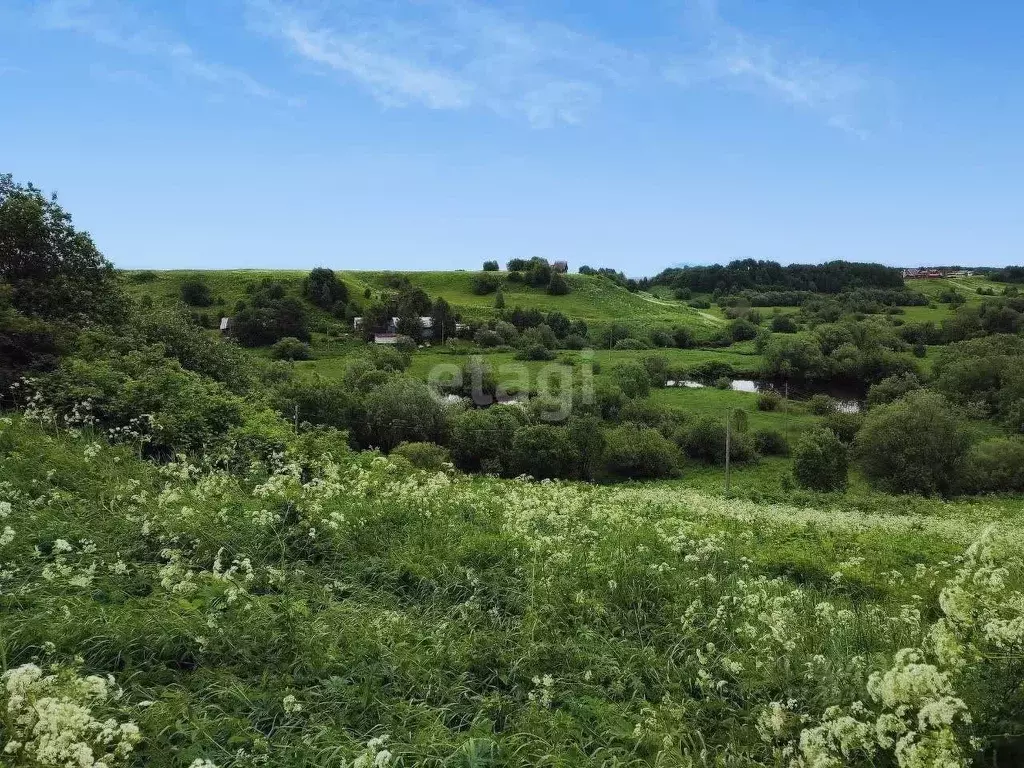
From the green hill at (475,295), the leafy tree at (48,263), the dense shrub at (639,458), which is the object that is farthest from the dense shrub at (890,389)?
the leafy tree at (48,263)

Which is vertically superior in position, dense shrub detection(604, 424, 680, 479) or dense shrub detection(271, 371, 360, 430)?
dense shrub detection(271, 371, 360, 430)

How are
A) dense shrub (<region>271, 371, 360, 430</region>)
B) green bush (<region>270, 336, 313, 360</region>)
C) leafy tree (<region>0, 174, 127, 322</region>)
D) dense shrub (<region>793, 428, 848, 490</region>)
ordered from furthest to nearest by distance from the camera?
green bush (<region>270, 336, 313, 360</region>) → dense shrub (<region>271, 371, 360, 430</region>) → dense shrub (<region>793, 428, 848, 490</region>) → leafy tree (<region>0, 174, 127, 322</region>)

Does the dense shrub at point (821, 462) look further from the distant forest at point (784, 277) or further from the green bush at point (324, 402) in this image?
the distant forest at point (784, 277)

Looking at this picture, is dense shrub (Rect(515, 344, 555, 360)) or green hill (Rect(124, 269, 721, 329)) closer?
dense shrub (Rect(515, 344, 555, 360))

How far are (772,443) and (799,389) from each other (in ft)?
109

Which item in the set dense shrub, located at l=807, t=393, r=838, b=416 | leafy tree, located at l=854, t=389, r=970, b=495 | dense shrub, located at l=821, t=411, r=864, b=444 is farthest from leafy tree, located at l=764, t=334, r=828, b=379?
leafy tree, located at l=854, t=389, r=970, b=495

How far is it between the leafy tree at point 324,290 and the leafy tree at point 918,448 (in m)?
81.5

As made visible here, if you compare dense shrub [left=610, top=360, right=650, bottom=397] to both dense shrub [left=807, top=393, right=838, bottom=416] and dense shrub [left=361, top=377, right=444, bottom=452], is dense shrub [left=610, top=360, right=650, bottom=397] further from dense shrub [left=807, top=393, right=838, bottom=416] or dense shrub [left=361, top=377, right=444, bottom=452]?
dense shrub [left=361, top=377, right=444, bottom=452]

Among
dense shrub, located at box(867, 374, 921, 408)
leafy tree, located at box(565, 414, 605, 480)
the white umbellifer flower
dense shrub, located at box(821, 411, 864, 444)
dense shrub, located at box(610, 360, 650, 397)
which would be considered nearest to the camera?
the white umbellifer flower

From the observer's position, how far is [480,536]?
763 centimetres

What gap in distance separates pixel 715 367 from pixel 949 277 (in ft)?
403

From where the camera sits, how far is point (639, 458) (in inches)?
2522

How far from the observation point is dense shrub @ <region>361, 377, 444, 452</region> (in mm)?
62719

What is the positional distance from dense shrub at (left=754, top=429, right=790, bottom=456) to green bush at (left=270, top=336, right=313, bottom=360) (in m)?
57.7
